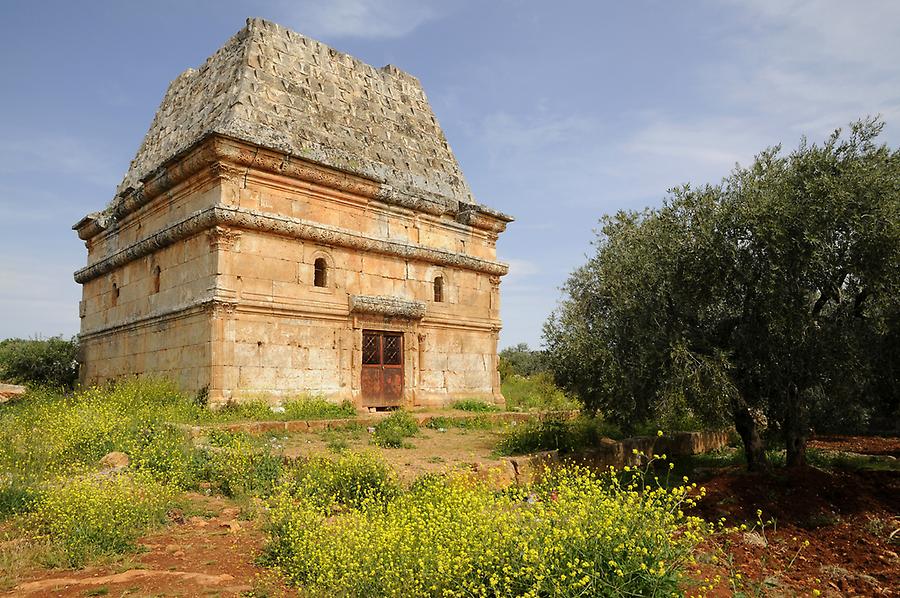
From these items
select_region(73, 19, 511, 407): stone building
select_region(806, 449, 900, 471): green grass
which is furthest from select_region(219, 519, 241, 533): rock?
select_region(806, 449, 900, 471): green grass

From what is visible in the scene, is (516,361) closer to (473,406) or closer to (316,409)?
(473,406)

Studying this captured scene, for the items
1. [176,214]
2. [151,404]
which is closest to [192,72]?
[176,214]

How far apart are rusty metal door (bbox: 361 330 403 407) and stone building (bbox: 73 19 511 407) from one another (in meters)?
0.04

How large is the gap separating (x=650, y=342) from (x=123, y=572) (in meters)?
6.99

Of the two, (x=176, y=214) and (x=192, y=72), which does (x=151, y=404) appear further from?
(x=192, y=72)

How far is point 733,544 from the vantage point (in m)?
6.56

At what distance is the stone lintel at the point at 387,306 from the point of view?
14.8m

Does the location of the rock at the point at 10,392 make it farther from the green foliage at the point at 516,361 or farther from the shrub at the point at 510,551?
the green foliage at the point at 516,361

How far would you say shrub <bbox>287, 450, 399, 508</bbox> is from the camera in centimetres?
693

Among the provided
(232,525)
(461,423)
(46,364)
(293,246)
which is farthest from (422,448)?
(46,364)

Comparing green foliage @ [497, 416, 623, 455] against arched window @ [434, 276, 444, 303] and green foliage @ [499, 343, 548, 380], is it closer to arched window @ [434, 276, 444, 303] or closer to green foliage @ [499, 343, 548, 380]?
arched window @ [434, 276, 444, 303]

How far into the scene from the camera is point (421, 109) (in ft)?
64.7

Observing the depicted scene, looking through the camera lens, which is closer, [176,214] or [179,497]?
[179,497]

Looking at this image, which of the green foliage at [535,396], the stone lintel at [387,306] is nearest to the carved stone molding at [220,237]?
the stone lintel at [387,306]
